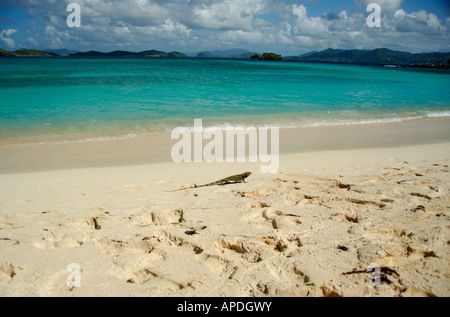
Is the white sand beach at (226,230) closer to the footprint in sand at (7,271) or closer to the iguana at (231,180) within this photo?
the footprint in sand at (7,271)

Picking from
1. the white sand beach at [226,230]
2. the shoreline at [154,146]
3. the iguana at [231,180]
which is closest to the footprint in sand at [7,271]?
the white sand beach at [226,230]

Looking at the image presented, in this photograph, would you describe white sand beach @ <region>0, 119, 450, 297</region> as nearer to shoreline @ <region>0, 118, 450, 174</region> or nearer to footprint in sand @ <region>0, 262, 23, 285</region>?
footprint in sand @ <region>0, 262, 23, 285</region>

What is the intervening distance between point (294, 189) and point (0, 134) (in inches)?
318

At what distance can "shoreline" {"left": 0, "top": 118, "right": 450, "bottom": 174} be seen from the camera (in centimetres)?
581

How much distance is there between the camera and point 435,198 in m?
3.52

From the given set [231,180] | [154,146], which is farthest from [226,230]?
[154,146]

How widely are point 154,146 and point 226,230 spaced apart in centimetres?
461

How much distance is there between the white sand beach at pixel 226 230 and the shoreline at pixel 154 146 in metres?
0.37

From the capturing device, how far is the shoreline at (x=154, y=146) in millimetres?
5809

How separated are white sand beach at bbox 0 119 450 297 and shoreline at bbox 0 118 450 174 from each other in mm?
373

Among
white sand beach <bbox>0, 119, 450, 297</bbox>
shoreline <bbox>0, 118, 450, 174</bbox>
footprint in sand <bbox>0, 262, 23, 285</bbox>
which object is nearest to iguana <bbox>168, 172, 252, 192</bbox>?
white sand beach <bbox>0, 119, 450, 297</bbox>

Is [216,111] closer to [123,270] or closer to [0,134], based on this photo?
[0,134]

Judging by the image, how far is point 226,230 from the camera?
2.86 m
